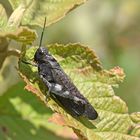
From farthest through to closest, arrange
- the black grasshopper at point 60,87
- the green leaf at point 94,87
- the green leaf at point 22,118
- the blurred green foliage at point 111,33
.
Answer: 1. the blurred green foliage at point 111,33
2. the green leaf at point 22,118
3. the black grasshopper at point 60,87
4. the green leaf at point 94,87

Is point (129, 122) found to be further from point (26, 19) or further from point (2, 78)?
point (2, 78)

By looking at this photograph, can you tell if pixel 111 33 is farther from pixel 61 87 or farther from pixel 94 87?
pixel 94 87

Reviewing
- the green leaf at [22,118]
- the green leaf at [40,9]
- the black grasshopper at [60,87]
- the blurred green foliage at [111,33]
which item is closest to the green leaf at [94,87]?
the black grasshopper at [60,87]

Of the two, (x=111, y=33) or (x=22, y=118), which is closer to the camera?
(x=22, y=118)

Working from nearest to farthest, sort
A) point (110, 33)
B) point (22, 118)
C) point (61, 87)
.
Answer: point (61, 87) → point (22, 118) → point (110, 33)

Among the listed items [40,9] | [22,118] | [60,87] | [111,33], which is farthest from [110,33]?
[40,9]

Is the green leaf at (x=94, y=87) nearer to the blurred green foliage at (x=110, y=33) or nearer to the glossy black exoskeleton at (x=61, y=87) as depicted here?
the glossy black exoskeleton at (x=61, y=87)
